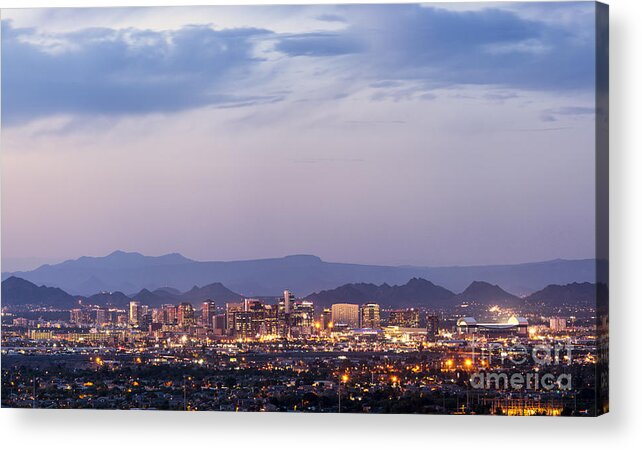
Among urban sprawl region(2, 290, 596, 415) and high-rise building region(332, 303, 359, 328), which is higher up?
high-rise building region(332, 303, 359, 328)

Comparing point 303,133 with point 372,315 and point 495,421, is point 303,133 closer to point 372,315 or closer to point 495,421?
point 372,315

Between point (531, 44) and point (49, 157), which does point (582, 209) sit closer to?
point (531, 44)

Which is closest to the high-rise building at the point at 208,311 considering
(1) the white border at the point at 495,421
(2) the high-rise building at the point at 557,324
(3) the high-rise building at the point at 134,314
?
(3) the high-rise building at the point at 134,314

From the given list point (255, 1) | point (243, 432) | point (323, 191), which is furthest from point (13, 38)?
point (243, 432)

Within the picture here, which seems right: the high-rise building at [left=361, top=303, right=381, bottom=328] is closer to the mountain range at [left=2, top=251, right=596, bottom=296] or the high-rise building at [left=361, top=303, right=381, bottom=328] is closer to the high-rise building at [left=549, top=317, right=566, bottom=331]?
the mountain range at [left=2, top=251, right=596, bottom=296]

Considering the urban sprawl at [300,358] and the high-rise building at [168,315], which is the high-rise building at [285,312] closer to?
the urban sprawl at [300,358]

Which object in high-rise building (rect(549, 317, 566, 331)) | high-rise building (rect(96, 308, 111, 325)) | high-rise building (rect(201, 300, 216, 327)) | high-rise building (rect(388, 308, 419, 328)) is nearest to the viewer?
high-rise building (rect(549, 317, 566, 331))

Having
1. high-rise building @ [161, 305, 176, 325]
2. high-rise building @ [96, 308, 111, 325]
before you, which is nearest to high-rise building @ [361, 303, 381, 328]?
high-rise building @ [161, 305, 176, 325]
